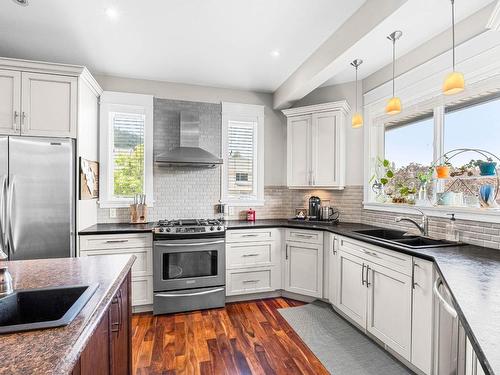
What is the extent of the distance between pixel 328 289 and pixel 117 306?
2.35 m

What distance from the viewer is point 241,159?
3.99 metres

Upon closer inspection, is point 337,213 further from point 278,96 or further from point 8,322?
point 8,322

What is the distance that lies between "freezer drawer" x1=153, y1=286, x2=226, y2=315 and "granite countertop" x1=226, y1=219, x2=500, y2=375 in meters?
1.77

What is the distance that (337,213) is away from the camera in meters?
3.68

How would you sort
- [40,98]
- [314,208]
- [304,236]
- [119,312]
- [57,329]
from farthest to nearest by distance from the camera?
[314,208], [304,236], [40,98], [119,312], [57,329]

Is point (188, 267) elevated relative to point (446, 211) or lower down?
lower down

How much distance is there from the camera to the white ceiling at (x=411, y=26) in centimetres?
196

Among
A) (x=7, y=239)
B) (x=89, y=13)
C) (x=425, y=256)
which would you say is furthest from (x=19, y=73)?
(x=425, y=256)

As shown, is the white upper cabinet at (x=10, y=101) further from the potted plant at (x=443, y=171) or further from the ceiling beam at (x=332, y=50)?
the potted plant at (x=443, y=171)

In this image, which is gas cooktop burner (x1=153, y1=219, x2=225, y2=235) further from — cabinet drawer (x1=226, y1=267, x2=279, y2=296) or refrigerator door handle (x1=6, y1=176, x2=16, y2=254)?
refrigerator door handle (x1=6, y1=176, x2=16, y2=254)

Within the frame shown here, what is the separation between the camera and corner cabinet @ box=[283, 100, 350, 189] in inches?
136

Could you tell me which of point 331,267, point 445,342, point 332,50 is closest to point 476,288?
point 445,342

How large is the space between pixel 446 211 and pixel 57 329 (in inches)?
109

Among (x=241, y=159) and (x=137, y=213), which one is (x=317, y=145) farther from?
(x=137, y=213)
